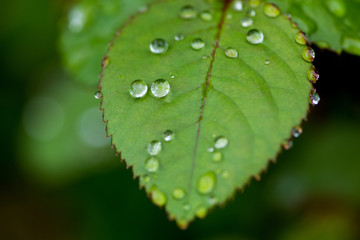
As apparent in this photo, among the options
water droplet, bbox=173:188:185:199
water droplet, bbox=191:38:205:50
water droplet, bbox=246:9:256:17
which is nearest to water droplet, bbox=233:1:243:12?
water droplet, bbox=246:9:256:17

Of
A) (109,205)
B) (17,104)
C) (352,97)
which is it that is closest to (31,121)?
(17,104)

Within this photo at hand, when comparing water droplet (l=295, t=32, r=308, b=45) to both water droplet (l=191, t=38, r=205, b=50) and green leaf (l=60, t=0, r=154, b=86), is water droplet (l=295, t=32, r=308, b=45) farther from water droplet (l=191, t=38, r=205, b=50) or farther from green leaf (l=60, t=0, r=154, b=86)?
green leaf (l=60, t=0, r=154, b=86)

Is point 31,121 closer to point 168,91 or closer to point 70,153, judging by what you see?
point 70,153

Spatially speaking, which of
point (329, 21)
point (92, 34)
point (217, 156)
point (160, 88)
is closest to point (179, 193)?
point (217, 156)

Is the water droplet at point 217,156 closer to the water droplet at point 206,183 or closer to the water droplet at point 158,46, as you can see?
the water droplet at point 206,183

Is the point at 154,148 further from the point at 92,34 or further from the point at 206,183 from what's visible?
the point at 92,34

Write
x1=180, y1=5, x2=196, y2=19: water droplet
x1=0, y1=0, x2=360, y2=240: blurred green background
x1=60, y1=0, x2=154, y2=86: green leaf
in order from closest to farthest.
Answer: x1=180, y1=5, x2=196, y2=19: water droplet < x1=60, y1=0, x2=154, y2=86: green leaf < x1=0, y1=0, x2=360, y2=240: blurred green background
